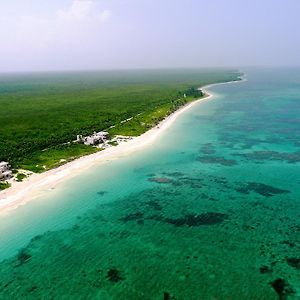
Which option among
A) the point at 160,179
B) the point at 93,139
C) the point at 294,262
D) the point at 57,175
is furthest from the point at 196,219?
the point at 93,139

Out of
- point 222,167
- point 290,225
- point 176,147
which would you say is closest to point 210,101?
point 176,147

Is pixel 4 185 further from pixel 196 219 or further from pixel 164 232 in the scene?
pixel 196 219

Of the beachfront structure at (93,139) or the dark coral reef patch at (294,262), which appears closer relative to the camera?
the dark coral reef patch at (294,262)

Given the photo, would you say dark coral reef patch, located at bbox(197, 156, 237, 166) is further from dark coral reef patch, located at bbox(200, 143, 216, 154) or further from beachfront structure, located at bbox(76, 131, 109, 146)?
beachfront structure, located at bbox(76, 131, 109, 146)

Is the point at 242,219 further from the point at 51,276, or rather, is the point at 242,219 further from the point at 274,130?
the point at 274,130

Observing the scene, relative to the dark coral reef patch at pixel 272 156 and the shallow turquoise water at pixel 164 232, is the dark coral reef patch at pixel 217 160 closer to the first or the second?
the shallow turquoise water at pixel 164 232

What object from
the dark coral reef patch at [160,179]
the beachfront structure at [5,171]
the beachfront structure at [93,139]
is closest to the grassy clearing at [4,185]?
the beachfront structure at [5,171]
